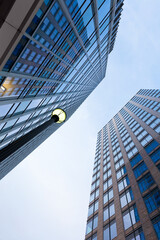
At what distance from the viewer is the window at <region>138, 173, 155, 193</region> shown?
2499 centimetres

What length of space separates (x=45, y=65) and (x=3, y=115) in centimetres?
689

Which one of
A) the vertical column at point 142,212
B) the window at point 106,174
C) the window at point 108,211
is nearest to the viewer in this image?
the vertical column at point 142,212

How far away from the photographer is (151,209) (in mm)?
21312

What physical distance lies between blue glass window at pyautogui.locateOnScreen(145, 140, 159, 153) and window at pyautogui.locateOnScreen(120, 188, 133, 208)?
9231 mm

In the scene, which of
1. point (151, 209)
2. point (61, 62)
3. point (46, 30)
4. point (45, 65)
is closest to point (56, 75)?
point (61, 62)

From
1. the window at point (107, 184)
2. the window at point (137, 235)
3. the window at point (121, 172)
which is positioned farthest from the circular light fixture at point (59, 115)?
the window at point (107, 184)

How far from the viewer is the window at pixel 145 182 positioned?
25.0 meters

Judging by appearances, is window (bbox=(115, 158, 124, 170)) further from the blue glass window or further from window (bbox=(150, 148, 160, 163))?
window (bbox=(150, 148, 160, 163))

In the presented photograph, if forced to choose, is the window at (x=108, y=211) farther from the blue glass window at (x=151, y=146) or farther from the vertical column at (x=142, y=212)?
the blue glass window at (x=151, y=146)

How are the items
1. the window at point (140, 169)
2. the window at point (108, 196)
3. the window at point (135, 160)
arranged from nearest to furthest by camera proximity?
the window at point (140, 169) < the window at point (108, 196) < the window at point (135, 160)

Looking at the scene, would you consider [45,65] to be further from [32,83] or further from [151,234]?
[151,234]

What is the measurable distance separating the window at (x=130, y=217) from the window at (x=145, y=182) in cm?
322

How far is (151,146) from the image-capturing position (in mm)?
33375

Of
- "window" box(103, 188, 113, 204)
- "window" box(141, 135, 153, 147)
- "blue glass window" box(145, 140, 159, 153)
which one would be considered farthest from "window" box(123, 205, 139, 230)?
"window" box(141, 135, 153, 147)
